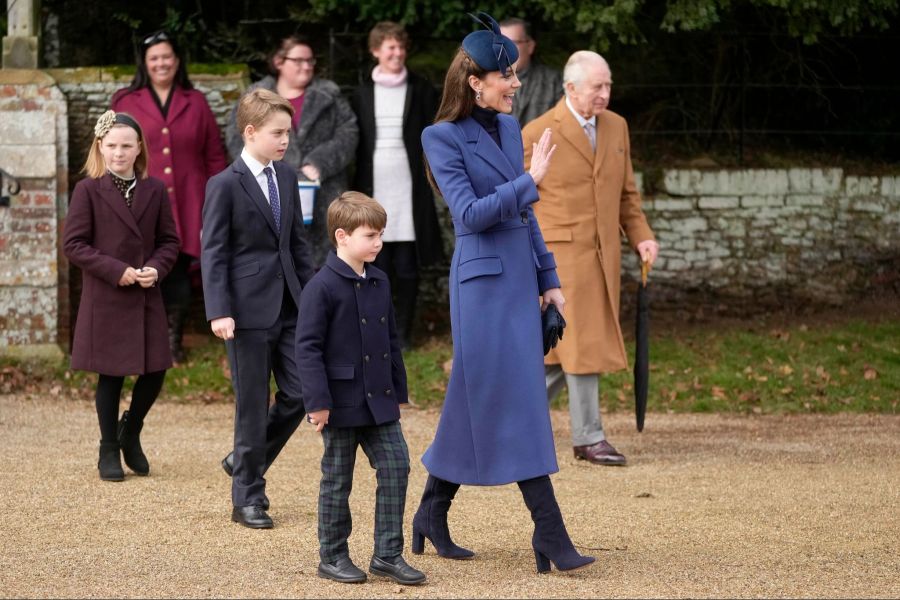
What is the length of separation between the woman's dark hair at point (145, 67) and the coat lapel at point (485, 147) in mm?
4878

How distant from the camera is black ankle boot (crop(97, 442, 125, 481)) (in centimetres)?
689

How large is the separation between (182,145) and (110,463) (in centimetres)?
357

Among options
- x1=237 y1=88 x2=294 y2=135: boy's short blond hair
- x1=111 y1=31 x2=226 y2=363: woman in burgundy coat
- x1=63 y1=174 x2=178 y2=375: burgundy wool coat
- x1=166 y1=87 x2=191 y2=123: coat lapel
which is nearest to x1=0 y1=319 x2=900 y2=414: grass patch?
x1=111 y1=31 x2=226 y2=363: woman in burgundy coat

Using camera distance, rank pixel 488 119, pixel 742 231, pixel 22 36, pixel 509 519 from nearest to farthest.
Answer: pixel 488 119
pixel 509 519
pixel 22 36
pixel 742 231

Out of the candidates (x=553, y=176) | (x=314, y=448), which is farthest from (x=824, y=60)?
(x=314, y=448)

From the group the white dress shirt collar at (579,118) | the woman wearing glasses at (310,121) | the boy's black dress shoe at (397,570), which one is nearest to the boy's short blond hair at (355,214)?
the boy's black dress shoe at (397,570)

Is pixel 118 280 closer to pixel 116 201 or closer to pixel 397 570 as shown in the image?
pixel 116 201

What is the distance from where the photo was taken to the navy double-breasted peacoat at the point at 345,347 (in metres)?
5.00

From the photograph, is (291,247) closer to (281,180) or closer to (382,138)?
(281,180)

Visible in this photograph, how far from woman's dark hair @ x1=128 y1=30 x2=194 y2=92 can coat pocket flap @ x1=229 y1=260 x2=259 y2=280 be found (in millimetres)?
4075

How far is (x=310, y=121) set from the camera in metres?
9.95

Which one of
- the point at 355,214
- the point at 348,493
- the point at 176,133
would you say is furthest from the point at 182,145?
the point at 348,493

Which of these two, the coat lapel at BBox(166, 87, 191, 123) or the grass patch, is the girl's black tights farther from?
the coat lapel at BBox(166, 87, 191, 123)

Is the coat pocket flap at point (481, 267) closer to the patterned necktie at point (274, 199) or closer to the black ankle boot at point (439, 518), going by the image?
the black ankle boot at point (439, 518)
